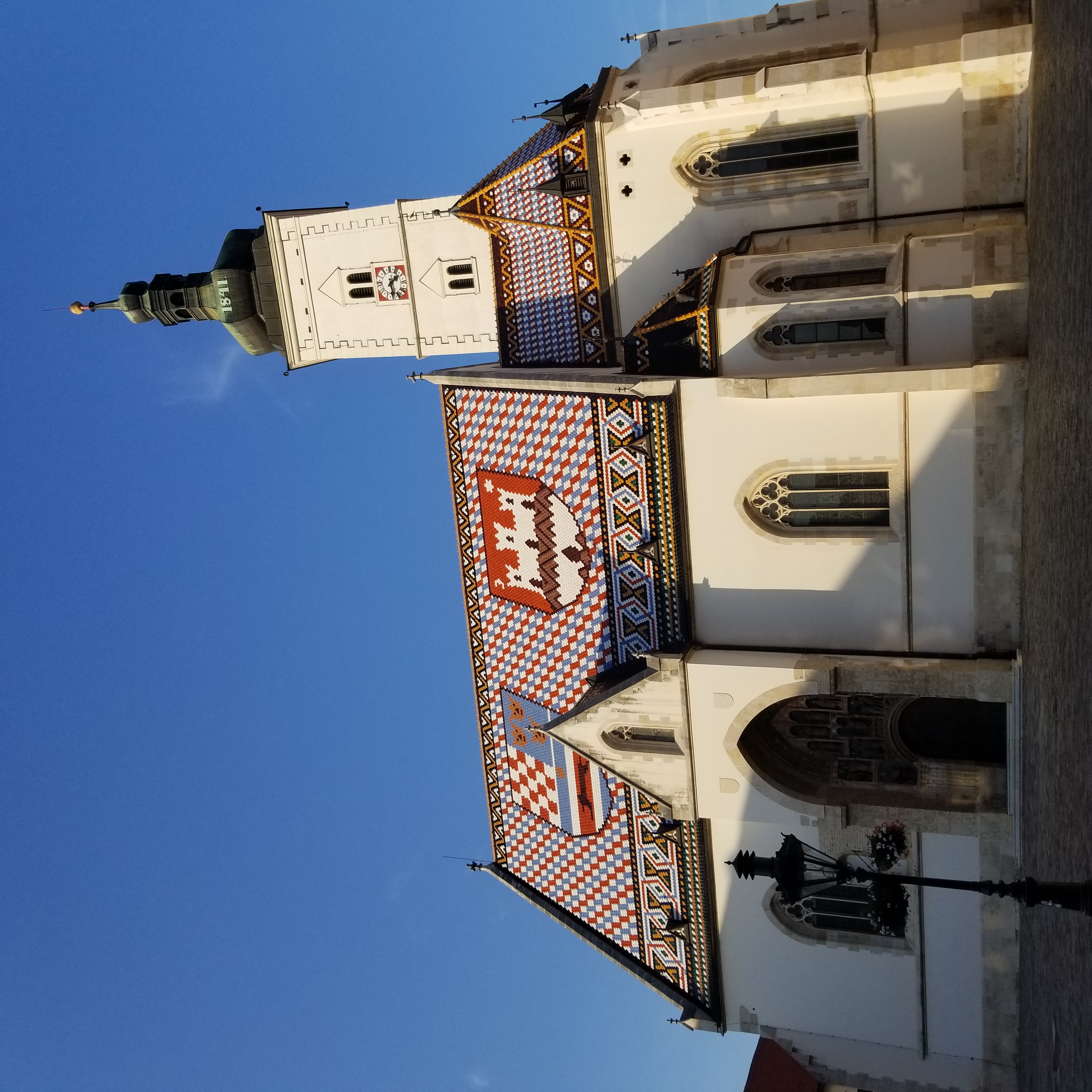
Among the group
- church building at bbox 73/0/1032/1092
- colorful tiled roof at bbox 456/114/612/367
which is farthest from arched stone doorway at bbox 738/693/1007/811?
colorful tiled roof at bbox 456/114/612/367

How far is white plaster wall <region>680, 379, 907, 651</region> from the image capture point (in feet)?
36.8

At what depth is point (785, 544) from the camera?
11.7m

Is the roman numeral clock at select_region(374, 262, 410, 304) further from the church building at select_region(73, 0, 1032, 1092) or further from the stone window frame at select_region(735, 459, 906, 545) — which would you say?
the stone window frame at select_region(735, 459, 906, 545)

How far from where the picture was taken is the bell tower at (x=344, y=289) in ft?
55.6

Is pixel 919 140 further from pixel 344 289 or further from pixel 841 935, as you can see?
pixel 344 289

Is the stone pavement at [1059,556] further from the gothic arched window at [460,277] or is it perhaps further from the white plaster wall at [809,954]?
the gothic arched window at [460,277]

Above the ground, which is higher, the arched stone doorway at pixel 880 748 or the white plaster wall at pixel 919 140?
the white plaster wall at pixel 919 140

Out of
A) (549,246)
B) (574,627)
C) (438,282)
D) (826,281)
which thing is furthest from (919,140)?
(438,282)

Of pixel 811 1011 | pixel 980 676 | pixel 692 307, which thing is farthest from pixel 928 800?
pixel 692 307

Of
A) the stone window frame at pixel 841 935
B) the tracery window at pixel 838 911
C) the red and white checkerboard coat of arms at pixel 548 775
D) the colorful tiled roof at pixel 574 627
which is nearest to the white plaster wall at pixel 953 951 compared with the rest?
the stone window frame at pixel 841 935

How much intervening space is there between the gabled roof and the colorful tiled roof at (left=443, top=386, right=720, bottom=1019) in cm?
218

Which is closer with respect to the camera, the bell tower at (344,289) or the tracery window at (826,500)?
the tracery window at (826,500)

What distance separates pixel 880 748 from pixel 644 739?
2.95m

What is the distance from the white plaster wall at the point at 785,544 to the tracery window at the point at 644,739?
1285mm
